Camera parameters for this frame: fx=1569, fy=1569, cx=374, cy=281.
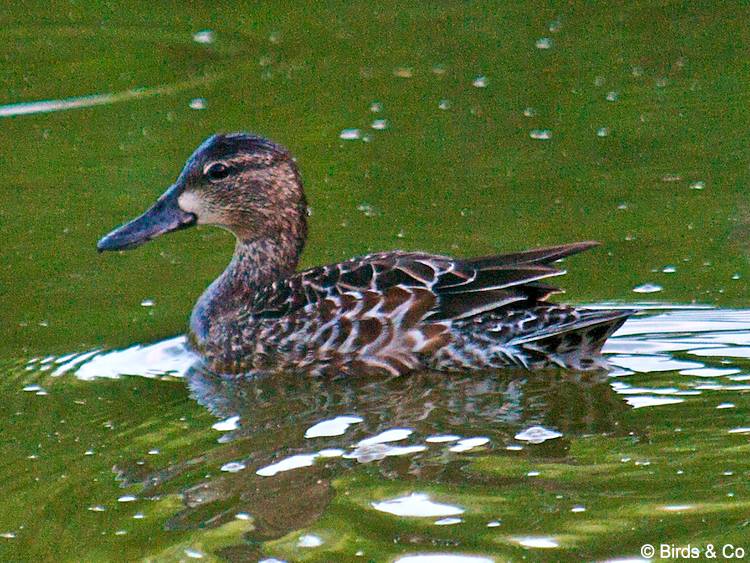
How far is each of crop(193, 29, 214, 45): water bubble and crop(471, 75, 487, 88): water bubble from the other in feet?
8.50

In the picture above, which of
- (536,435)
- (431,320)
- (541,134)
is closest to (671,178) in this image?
(541,134)

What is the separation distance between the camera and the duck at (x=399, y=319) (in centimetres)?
750

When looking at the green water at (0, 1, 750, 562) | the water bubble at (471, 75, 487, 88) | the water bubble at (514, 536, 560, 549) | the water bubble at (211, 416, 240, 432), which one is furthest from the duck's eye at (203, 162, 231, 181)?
the water bubble at (471, 75, 487, 88)

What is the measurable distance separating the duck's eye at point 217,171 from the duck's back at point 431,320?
0.99 m

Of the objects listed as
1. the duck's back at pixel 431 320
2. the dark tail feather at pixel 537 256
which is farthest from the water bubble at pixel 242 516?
the dark tail feather at pixel 537 256

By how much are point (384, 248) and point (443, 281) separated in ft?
6.04

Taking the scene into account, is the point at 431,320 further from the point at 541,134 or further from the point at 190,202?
the point at 541,134

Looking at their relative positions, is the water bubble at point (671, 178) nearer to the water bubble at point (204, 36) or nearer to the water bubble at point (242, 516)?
the water bubble at point (204, 36)

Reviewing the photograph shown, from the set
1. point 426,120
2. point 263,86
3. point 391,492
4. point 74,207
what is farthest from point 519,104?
point 391,492

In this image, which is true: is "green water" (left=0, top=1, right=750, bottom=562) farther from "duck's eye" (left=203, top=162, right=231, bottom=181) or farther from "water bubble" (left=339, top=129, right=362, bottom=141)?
"duck's eye" (left=203, top=162, right=231, bottom=181)

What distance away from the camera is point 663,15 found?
13406 mm

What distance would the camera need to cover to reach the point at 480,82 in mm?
12156

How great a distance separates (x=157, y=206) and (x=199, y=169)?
0.31m

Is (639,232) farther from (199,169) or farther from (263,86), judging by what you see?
(263,86)
